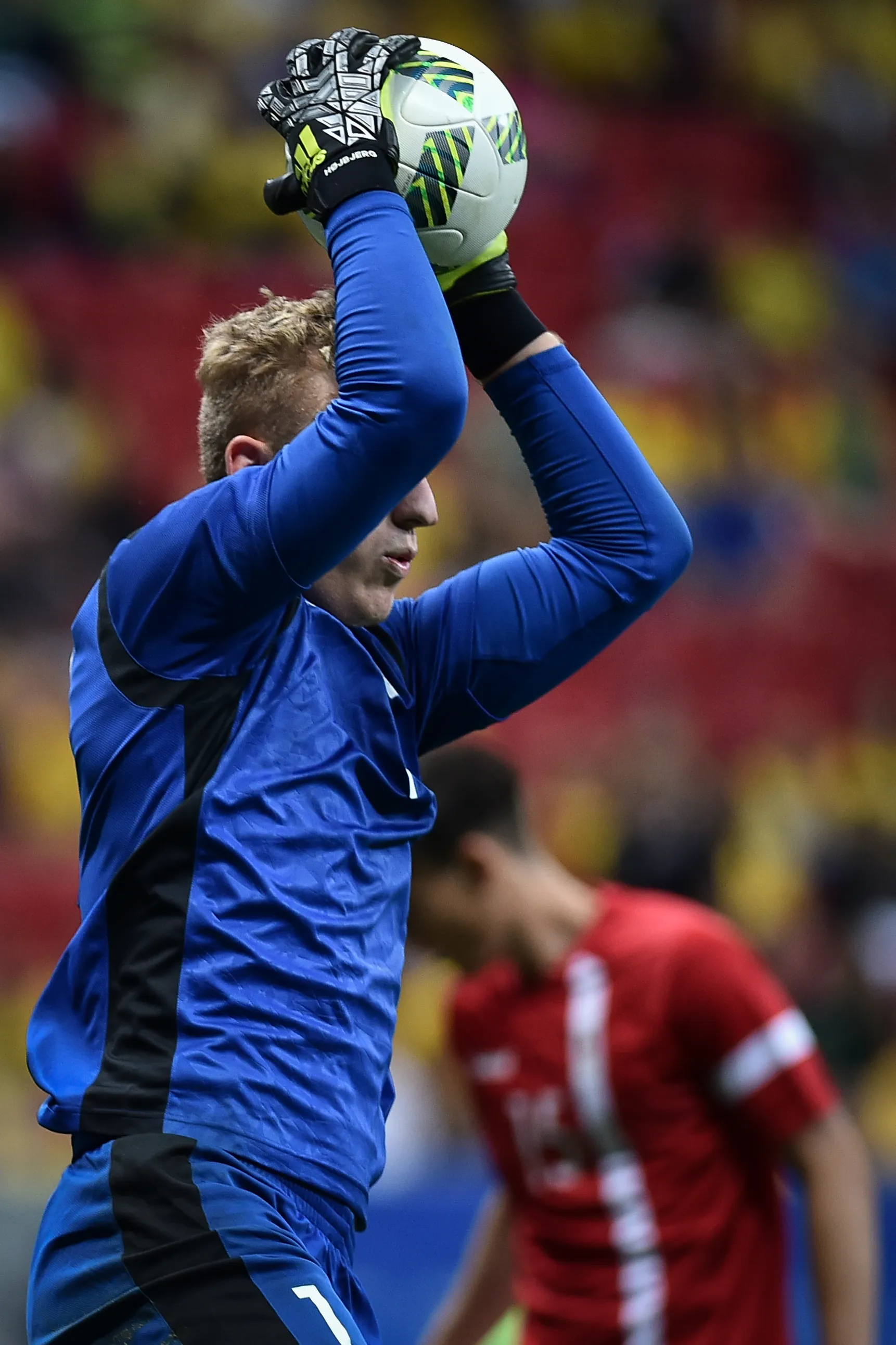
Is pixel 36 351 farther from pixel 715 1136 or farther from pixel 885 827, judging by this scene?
pixel 715 1136

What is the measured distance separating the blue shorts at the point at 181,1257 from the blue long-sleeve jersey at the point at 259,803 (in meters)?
0.04

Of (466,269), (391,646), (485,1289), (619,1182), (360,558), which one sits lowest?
(485,1289)

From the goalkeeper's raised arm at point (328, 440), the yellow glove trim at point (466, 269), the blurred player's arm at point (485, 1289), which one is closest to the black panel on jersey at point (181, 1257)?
the goalkeeper's raised arm at point (328, 440)

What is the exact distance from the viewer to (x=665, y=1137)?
11.9 feet

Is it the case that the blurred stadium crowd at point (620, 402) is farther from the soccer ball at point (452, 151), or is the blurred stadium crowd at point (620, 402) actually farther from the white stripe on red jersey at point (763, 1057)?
the soccer ball at point (452, 151)

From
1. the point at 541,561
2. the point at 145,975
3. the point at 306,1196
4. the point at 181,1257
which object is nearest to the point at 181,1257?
the point at 181,1257

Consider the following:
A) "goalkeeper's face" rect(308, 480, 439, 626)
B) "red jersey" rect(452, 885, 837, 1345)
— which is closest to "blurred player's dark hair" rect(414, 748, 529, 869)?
"red jersey" rect(452, 885, 837, 1345)

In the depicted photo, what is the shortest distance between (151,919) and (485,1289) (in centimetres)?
230

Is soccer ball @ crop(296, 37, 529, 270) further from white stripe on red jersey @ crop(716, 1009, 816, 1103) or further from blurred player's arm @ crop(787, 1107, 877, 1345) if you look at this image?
blurred player's arm @ crop(787, 1107, 877, 1345)

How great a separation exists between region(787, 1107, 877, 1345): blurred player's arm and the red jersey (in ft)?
0.17

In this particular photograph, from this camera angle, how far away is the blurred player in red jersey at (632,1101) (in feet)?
11.4

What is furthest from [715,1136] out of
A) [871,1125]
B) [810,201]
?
[810,201]

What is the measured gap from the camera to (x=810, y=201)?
14078 millimetres

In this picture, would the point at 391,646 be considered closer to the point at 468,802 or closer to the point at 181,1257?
the point at 181,1257
